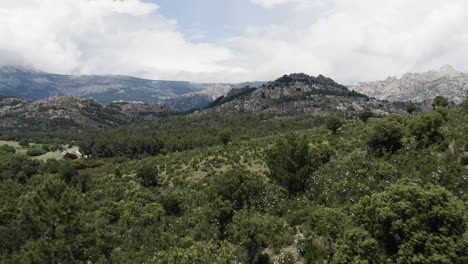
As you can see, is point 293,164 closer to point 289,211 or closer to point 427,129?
point 289,211

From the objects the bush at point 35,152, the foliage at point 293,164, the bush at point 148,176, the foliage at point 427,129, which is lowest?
the bush at point 35,152

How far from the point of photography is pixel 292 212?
90.0ft

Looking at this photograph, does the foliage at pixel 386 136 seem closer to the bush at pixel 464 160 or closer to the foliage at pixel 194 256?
the bush at pixel 464 160

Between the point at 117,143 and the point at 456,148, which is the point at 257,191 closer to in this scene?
the point at 456,148

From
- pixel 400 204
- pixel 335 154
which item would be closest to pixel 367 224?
pixel 400 204

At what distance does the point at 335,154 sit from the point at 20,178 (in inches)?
4030

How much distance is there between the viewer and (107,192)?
46.6m

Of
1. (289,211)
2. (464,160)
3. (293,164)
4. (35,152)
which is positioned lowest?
(35,152)

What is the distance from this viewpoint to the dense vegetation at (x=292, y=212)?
14.2 metres

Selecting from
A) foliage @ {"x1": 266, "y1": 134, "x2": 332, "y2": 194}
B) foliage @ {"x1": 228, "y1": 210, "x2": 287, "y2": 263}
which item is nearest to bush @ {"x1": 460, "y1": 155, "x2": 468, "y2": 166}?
foliage @ {"x1": 266, "y1": 134, "x2": 332, "y2": 194}

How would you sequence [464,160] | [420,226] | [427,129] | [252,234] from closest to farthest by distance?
[420,226] → [252,234] → [464,160] → [427,129]

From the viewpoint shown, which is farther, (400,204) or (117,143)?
(117,143)

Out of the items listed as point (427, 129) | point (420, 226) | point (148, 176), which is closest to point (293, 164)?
point (427, 129)

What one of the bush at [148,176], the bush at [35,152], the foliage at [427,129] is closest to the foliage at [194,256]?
the foliage at [427,129]
